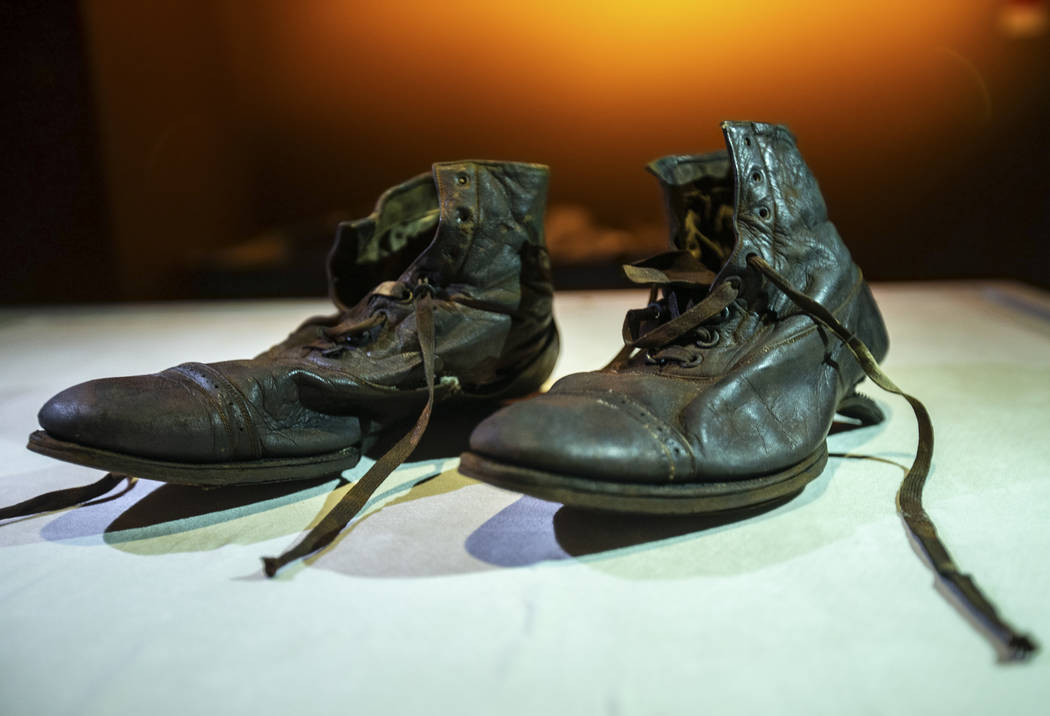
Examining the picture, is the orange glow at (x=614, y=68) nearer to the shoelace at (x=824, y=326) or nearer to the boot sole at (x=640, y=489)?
the shoelace at (x=824, y=326)

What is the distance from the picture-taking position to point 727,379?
3.05 ft

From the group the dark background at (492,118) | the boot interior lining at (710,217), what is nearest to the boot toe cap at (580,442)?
the boot interior lining at (710,217)

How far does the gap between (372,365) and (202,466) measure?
0.88 ft

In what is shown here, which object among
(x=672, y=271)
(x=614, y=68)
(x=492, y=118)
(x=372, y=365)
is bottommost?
(x=372, y=365)

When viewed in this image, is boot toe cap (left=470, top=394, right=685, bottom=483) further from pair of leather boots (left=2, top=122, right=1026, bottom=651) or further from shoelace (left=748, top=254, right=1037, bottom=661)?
shoelace (left=748, top=254, right=1037, bottom=661)

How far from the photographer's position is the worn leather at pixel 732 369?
81 centimetres

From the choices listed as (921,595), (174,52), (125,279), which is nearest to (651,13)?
(174,52)

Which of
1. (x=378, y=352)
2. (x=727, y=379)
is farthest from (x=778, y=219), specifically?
(x=378, y=352)

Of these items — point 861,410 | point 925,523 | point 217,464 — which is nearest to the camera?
point 925,523

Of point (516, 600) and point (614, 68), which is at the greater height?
point (614, 68)

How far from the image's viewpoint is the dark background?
2553mm

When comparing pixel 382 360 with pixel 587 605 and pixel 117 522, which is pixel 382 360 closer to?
pixel 117 522

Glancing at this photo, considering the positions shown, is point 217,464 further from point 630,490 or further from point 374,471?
point 630,490

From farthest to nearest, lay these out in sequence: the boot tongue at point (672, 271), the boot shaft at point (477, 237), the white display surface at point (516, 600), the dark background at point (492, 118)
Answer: the dark background at point (492, 118) < the boot shaft at point (477, 237) < the boot tongue at point (672, 271) < the white display surface at point (516, 600)
